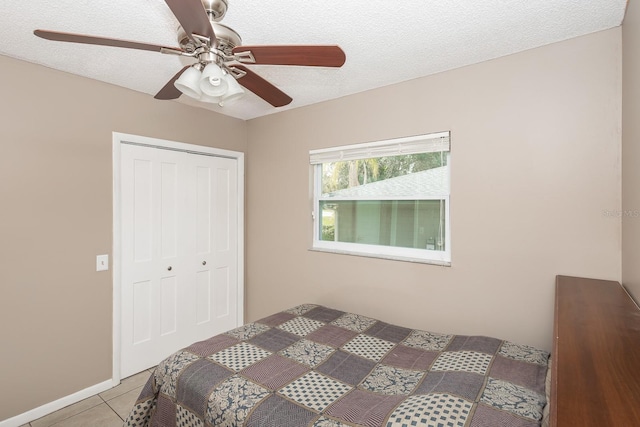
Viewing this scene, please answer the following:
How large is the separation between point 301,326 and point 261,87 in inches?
61.8

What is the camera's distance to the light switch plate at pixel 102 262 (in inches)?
97.7

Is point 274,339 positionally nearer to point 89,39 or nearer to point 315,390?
point 315,390

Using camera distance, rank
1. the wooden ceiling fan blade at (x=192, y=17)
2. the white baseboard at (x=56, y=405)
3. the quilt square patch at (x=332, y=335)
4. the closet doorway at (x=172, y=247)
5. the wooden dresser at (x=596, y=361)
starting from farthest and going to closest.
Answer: the closet doorway at (x=172, y=247) → the white baseboard at (x=56, y=405) → the quilt square patch at (x=332, y=335) → the wooden ceiling fan blade at (x=192, y=17) → the wooden dresser at (x=596, y=361)

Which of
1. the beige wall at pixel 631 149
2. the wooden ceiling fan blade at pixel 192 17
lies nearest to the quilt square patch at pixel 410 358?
the beige wall at pixel 631 149

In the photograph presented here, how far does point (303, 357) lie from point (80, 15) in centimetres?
215

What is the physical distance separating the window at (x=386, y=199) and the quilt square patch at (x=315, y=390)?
1.19m

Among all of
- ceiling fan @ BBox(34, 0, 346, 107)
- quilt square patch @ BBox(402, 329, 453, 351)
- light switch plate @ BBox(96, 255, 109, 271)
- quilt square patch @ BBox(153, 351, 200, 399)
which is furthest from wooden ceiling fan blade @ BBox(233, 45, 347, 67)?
light switch plate @ BBox(96, 255, 109, 271)

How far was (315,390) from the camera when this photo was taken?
1.46 m

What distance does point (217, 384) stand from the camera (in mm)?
1488

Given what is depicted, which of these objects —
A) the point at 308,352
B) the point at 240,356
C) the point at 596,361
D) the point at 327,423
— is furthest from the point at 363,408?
the point at 596,361

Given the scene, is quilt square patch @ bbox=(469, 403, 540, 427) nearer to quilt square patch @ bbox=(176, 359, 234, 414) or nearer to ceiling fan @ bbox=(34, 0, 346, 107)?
quilt square patch @ bbox=(176, 359, 234, 414)

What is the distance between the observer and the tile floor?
2.15m

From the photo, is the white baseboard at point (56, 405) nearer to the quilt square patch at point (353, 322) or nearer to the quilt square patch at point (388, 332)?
the quilt square patch at point (353, 322)

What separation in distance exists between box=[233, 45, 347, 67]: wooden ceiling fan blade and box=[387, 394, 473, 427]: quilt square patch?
1429 mm
